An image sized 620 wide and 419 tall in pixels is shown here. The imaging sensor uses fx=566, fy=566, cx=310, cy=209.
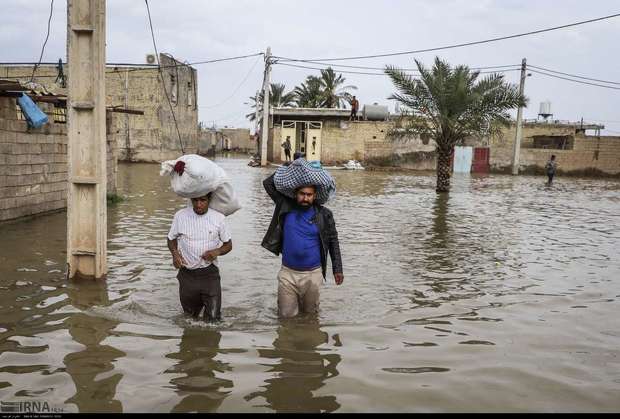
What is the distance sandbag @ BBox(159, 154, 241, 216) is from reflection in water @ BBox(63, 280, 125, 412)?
1.33 metres

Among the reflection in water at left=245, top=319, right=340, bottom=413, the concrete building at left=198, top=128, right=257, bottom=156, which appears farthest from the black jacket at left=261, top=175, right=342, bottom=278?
the concrete building at left=198, top=128, right=257, bottom=156

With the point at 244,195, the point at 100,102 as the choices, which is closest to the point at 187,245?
the point at 100,102

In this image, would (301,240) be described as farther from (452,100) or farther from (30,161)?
(452,100)

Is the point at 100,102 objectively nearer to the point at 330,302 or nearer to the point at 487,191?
the point at 330,302

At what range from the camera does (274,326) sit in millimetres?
4988

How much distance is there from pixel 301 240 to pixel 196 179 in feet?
3.34

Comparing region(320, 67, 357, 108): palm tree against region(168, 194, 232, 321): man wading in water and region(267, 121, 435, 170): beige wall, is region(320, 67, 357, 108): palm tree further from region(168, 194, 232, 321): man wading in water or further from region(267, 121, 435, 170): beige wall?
region(168, 194, 232, 321): man wading in water

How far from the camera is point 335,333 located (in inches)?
191

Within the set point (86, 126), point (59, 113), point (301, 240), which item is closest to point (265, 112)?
point (59, 113)

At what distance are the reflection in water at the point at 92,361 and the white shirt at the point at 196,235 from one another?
0.91 m

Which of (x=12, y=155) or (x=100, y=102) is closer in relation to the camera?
(x=100, y=102)

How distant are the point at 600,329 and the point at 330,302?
257 centimetres

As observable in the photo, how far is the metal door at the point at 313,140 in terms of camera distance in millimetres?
33594

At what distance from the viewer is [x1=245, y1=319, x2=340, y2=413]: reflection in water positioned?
345 cm
